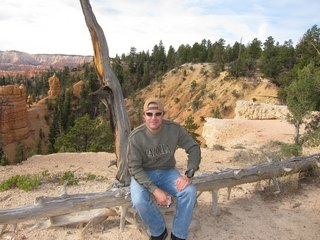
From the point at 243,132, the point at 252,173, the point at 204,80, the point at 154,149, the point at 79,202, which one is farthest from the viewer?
the point at 204,80

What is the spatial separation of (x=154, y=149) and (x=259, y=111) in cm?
2612

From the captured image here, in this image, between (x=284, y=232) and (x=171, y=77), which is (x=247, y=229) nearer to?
(x=284, y=232)

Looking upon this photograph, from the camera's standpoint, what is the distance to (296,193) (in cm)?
752

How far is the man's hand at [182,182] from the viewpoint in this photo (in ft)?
15.0

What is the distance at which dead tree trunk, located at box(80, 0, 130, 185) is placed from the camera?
6.71 metres

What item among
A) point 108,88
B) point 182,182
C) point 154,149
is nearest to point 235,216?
point 182,182

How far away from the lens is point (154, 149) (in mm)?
4715

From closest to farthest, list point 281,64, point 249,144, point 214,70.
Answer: point 249,144 → point 281,64 → point 214,70

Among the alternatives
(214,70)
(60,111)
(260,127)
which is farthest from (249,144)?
(60,111)

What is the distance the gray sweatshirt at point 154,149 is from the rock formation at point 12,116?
57.2 meters

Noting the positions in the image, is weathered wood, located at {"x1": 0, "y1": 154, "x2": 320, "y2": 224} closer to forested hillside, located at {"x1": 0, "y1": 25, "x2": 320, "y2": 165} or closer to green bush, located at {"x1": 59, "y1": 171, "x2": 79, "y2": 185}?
green bush, located at {"x1": 59, "y1": 171, "x2": 79, "y2": 185}

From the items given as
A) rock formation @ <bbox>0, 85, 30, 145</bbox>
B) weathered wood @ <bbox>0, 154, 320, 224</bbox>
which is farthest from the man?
rock formation @ <bbox>0, 85, 30, 145</bbox>

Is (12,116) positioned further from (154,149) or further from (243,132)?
(154,149)

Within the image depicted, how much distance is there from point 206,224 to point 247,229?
74 centimetres
